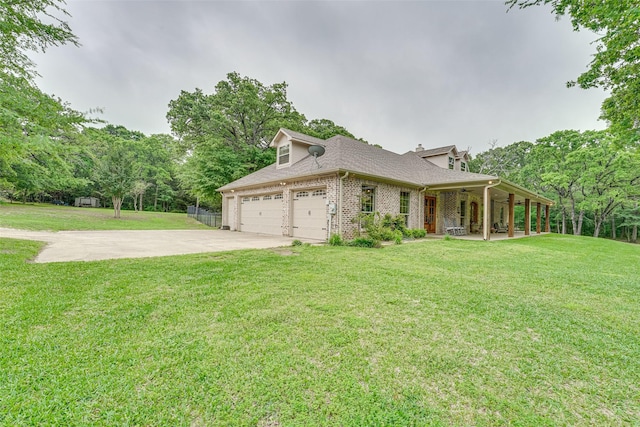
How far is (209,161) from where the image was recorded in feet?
63.8

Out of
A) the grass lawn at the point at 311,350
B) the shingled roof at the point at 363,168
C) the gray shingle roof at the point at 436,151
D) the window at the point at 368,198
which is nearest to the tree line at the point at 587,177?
the gray shingle roof at the point at 436,151

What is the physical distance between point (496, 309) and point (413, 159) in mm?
15034

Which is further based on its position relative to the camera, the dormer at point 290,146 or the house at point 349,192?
the dormer at point 290,146

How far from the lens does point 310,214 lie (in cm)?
1141

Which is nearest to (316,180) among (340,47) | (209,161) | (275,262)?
(275,262)

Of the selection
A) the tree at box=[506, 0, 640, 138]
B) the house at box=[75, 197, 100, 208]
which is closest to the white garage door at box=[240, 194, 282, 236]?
the tree at box=[506, 0, 640, 138]

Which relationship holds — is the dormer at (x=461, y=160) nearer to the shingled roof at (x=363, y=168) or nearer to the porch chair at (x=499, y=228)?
the shingled roof at (x=363, y=168)

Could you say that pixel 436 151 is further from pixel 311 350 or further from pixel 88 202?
pixel 88 202

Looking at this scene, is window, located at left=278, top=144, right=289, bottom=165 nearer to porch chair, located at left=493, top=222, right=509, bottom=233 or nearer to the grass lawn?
the grass lawn

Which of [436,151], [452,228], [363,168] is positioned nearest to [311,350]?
[363,168]

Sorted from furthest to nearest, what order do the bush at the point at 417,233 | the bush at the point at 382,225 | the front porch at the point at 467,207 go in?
the front porch at the point at 467,207
the bush at the point at 417,233
the bush at the point at 382,225

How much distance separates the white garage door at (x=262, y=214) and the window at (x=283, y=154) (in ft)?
6.74

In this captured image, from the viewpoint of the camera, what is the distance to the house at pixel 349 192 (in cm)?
1024

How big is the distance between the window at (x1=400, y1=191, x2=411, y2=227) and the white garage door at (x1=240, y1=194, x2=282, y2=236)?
573 centimetres
